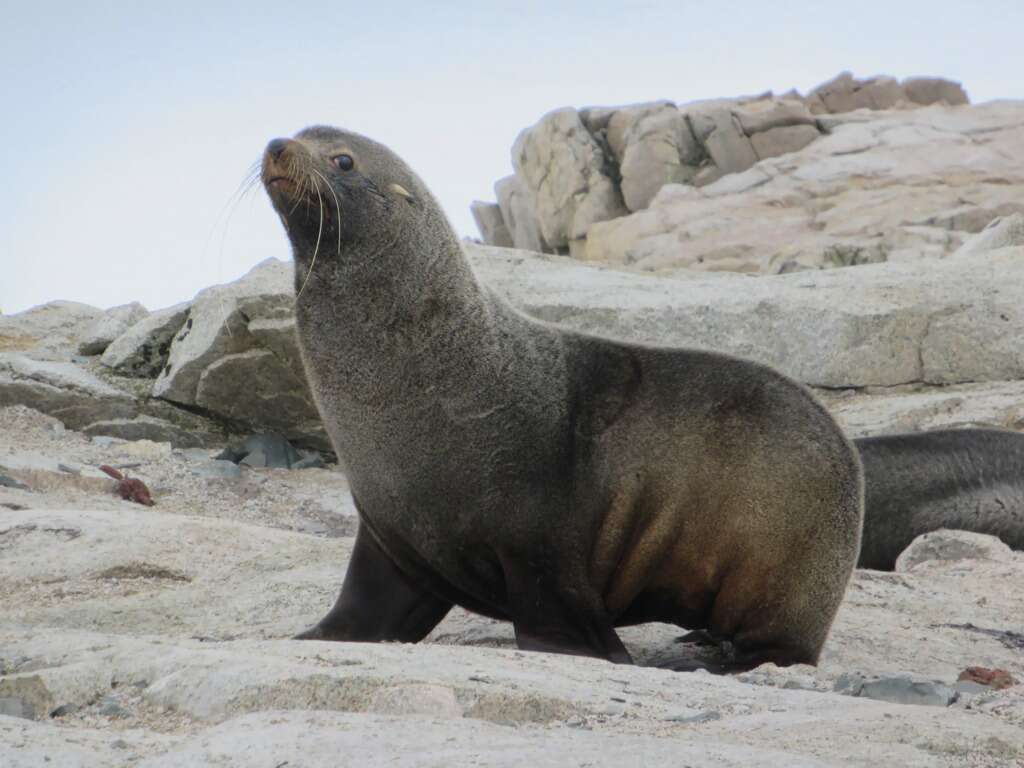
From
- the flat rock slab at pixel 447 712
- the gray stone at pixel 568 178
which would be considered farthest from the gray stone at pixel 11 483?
the gray stone at pixel 568 178

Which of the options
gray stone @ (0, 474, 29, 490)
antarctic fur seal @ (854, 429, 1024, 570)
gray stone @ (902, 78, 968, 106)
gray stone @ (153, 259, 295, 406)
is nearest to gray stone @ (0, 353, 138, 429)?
gray stone @ (153, 259, 295, 406)

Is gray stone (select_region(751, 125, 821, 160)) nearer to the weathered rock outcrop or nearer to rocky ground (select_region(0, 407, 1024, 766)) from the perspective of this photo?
the weathered rock outcrop

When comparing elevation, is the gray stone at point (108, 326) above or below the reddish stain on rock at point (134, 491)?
above

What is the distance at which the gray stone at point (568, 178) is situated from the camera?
3459cm

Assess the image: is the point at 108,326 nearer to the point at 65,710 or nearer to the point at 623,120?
the point at 65,710

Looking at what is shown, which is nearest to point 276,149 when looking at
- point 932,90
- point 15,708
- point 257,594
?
point 257,594

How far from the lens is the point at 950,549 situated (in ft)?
23.2

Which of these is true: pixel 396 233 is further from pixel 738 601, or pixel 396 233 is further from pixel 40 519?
pixel 40 519

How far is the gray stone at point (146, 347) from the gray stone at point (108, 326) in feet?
1.42

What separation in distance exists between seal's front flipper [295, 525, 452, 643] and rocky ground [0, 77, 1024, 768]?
0.15m

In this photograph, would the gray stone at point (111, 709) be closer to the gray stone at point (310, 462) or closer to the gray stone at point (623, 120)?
the gray stone at point (310, 462)

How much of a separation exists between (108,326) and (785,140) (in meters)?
24.7

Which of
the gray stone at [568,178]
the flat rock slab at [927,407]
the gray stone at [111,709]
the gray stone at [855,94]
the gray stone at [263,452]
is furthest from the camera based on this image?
the gray stone at [855,94]

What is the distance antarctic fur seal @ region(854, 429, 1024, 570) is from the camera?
7.44 metres
